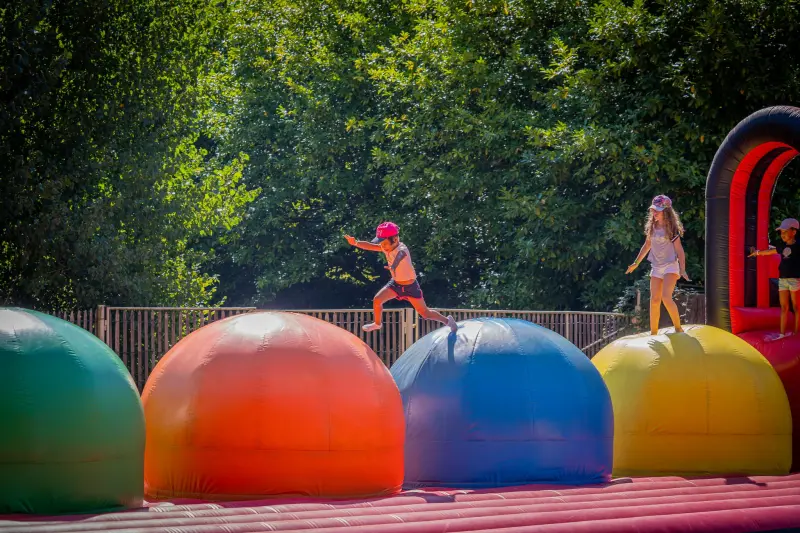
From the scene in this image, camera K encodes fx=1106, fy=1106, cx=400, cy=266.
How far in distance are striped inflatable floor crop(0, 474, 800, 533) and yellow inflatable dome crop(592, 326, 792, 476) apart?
3.67 ft

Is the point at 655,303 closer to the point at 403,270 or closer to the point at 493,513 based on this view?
the point at 403,270

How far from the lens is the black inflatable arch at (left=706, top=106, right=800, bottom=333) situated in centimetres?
1431

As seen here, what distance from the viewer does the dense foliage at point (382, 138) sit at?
2122 cm

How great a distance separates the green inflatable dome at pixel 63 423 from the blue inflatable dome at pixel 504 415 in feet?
10.4

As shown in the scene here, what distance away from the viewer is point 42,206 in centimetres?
2058

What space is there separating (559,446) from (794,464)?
3.79m

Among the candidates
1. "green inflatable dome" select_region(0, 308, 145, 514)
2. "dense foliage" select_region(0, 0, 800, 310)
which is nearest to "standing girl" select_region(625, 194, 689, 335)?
"green inflatable dome" select_region(0, 308, 145, 514)

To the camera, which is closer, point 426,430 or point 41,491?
point 41,491

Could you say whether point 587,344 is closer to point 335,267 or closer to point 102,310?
point 102,310

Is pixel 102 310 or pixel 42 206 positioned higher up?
pixel 42 206

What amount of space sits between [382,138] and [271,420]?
19751 millimetres

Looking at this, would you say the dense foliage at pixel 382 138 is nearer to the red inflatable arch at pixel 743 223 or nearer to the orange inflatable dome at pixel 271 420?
the red inflatable arch at pixel 743 223

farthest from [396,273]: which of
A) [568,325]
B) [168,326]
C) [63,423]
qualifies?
[568,325]

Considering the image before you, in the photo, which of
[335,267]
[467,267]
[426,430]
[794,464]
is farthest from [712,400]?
[335,267]
